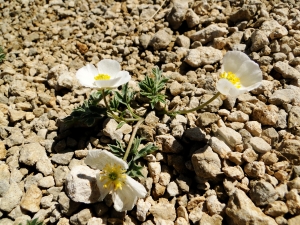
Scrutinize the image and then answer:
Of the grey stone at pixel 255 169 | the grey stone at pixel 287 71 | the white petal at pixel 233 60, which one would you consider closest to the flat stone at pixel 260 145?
the grey stone at pixel 255 169

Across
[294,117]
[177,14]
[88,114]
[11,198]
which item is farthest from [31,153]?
[294,117]

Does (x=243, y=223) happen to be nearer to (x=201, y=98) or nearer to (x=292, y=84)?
(x=201, y=98)

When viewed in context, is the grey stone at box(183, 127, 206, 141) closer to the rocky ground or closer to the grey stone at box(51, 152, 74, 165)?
the rocky ground

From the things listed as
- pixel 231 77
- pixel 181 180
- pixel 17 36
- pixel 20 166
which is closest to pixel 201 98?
pixel 231 77

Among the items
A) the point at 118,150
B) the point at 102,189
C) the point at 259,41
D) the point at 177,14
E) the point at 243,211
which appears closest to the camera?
the point at 243,211

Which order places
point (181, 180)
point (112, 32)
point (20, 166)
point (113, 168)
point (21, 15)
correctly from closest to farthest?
point (113, 168) → point (181, 180) → point (20, 166) → point (112, 32) → point (21, 15)

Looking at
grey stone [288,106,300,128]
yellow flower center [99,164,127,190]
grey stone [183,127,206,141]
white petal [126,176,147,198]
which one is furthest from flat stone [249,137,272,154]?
yellow flower center [99,164,127,190]

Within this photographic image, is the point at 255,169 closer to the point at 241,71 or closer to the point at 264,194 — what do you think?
the point at 264,194
